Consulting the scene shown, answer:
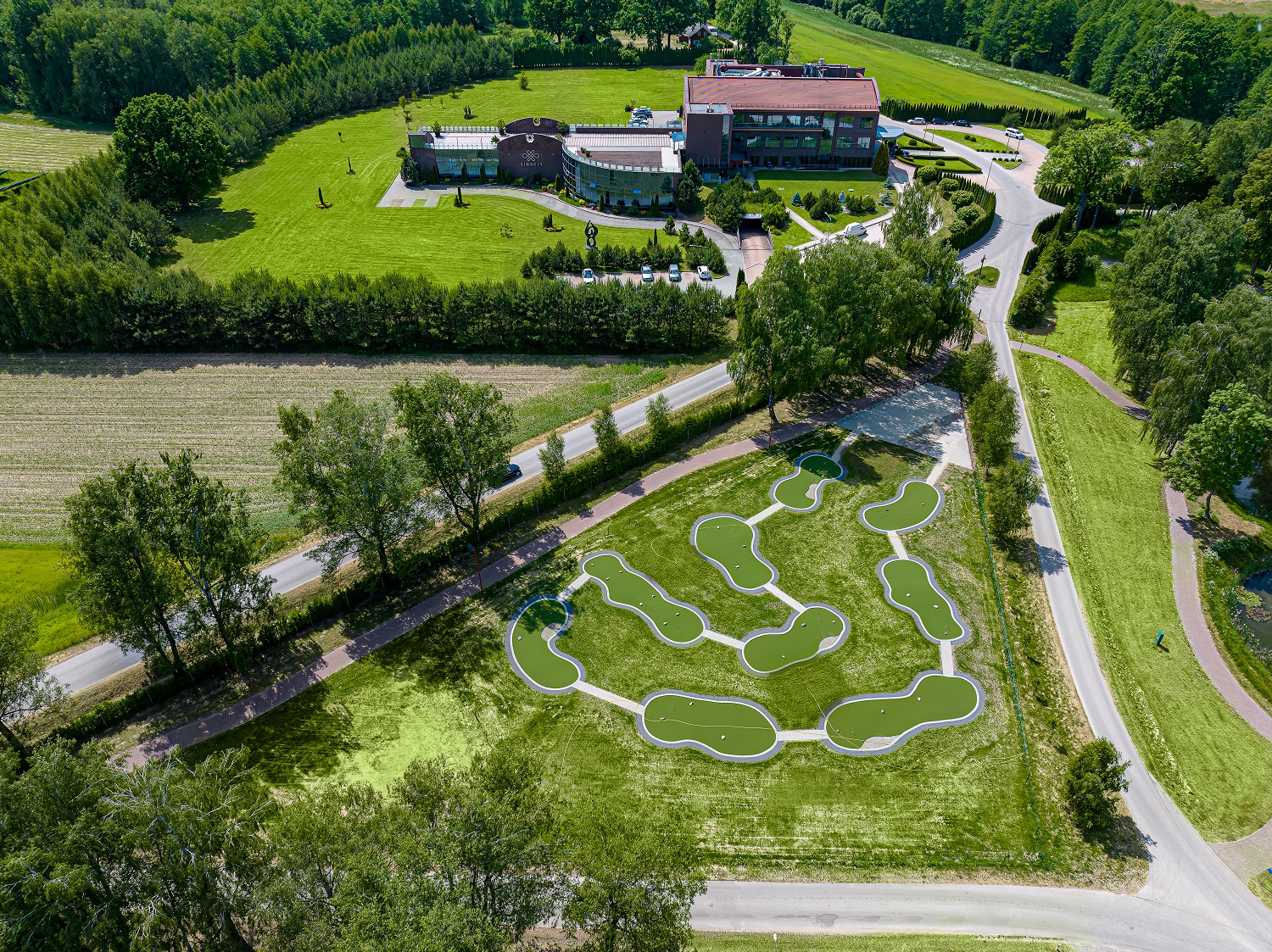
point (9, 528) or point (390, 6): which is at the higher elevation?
point (390, 6)

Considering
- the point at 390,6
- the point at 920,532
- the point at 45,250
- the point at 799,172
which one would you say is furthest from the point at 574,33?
the point at 920,532

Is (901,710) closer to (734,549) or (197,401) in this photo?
(734,549)

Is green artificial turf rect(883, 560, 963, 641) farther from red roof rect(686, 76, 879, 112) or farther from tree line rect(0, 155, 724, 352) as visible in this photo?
red roof rect(686, 76, 879, 112)

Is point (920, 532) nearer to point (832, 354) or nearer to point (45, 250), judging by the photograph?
point (832, 354)

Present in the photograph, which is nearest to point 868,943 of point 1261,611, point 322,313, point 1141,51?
point 1261,611

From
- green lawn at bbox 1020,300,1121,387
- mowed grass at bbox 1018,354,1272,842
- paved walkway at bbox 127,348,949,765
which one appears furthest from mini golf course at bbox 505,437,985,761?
green lawn at bbox 1020,300,1121,387

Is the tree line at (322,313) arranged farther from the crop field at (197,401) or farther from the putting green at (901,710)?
the putting green at (901,710)
